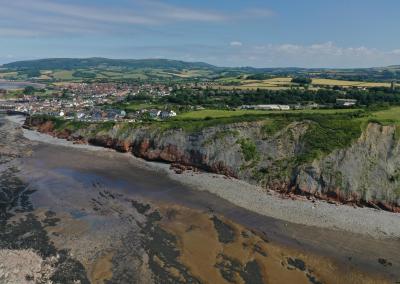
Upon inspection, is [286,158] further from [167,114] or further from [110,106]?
[110,106]

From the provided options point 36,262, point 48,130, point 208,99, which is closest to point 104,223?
point 36,262

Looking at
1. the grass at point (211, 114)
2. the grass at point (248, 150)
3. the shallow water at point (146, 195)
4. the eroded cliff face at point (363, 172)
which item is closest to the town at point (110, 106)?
the grass at point (211, 114)

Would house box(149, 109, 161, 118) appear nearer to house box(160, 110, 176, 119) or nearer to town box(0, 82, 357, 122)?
town box(0, 82, 357, 122)

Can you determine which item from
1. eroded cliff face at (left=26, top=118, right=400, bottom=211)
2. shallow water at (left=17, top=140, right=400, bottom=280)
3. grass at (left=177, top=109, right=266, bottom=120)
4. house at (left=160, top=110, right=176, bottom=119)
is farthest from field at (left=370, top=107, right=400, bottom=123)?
house at (left=160, top=110, right=176, bottom=119)

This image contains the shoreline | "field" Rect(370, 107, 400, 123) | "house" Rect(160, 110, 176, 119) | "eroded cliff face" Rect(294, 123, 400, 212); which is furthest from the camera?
"house" Rect(160, 110, 176, 119)

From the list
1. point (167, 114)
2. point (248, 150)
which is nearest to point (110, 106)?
point (167, 114)
